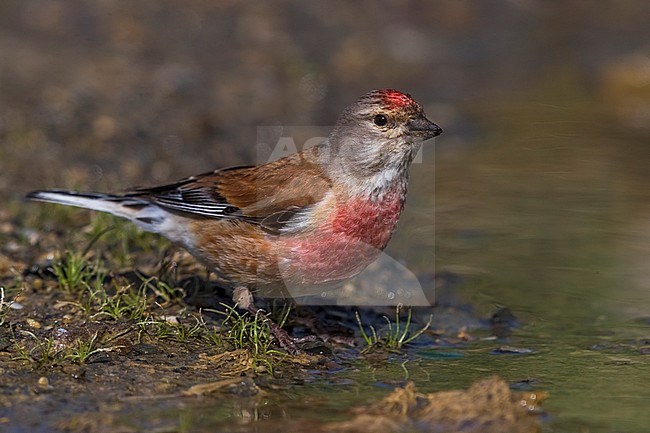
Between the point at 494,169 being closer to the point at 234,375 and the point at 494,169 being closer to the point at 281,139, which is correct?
the point at 281,139

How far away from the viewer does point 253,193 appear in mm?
6004

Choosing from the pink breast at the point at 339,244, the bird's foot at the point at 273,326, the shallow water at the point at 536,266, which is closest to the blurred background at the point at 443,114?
the shallow water at the point at 536,266

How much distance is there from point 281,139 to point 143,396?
480 centimetres

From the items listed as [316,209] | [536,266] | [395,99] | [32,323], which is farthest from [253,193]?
[536,266]

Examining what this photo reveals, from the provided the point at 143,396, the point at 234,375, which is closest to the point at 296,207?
the point at 234,375

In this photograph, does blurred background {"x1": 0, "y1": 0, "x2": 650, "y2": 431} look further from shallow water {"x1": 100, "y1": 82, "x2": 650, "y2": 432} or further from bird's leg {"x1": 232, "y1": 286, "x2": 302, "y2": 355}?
bird's leg {"x1": 232, "y1": 286, "x2": 302, "y2": 355}

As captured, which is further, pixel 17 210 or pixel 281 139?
pixel 281 139

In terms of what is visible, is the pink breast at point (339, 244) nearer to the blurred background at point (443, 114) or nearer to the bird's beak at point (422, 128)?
the bird's beak at point (422, 128)

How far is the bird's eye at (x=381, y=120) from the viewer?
573 cm

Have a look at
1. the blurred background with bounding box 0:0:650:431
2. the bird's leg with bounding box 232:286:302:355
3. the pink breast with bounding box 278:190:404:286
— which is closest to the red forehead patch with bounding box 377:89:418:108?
the pink breast with bounding box 278:190:404:286

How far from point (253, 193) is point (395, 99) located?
3.04 ft

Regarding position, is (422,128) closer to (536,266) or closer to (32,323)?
(536,266)

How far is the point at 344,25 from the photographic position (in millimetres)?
11969

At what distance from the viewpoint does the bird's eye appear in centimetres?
573
